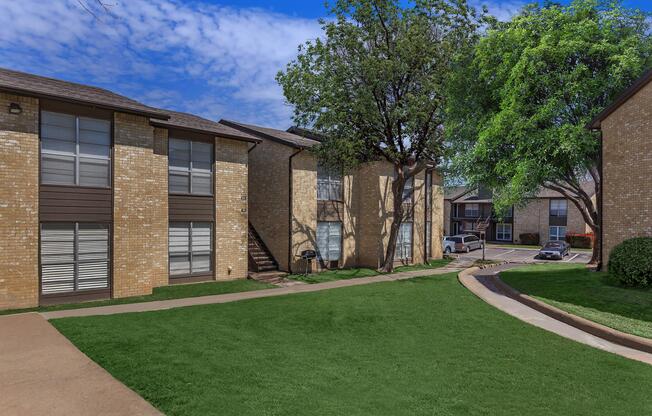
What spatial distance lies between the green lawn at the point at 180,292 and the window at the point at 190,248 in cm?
76

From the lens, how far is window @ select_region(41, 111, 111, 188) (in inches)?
458

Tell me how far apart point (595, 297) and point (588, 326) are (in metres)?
2.92

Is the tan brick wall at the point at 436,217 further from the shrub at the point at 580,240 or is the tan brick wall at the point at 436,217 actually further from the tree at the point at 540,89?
the shrub at the point at 580,240

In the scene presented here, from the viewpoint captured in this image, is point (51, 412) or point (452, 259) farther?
point (452, 259)

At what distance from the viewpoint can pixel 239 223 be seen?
17.1 m

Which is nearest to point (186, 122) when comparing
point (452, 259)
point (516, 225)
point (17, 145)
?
point (17, 145)

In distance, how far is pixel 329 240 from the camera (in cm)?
2127

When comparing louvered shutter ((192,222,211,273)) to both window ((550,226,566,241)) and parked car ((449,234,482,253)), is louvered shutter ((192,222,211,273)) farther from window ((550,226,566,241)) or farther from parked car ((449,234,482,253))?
window ((550,226,566,241))

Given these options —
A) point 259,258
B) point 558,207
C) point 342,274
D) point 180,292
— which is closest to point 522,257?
point 558,207

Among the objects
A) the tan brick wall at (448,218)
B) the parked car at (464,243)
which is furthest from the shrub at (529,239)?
the parked car at (464,243)

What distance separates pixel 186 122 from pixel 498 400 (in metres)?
14.6

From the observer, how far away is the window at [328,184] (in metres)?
20.9

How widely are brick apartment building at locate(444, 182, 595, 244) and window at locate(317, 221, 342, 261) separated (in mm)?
24599

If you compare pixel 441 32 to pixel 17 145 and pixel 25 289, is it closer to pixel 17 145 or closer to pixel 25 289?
pixel 17 145
